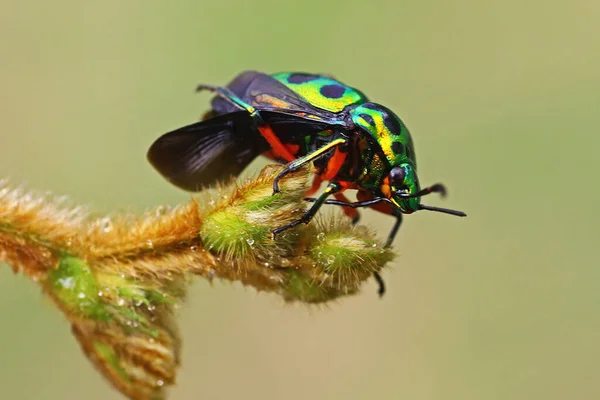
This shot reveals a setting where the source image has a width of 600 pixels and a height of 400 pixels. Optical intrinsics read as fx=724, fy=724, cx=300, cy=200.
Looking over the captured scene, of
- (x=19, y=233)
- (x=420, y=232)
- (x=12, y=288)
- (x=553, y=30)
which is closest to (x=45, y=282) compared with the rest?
(x=19, y=233)

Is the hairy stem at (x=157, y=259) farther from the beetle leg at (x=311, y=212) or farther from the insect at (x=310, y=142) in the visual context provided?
the insect at (x=310, y=142)

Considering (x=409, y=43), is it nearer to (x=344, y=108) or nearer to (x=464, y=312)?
(x=464, y=312)

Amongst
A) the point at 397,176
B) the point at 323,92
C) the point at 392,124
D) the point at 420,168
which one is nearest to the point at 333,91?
the point at 323,92

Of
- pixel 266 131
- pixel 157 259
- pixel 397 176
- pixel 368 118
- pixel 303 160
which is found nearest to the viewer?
pixel 157 259

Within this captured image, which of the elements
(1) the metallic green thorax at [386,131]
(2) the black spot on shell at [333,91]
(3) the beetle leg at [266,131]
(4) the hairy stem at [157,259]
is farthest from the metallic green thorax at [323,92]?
(4) the hairy stem at [157,259]

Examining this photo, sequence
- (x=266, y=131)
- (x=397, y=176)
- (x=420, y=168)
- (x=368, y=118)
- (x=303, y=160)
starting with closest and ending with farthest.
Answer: (x=303, y=160) < (x=397, y=176) < (x=368, y=118) < (x=266, y=131) < (x=420, y=168)

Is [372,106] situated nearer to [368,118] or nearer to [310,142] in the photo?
[368,118]
